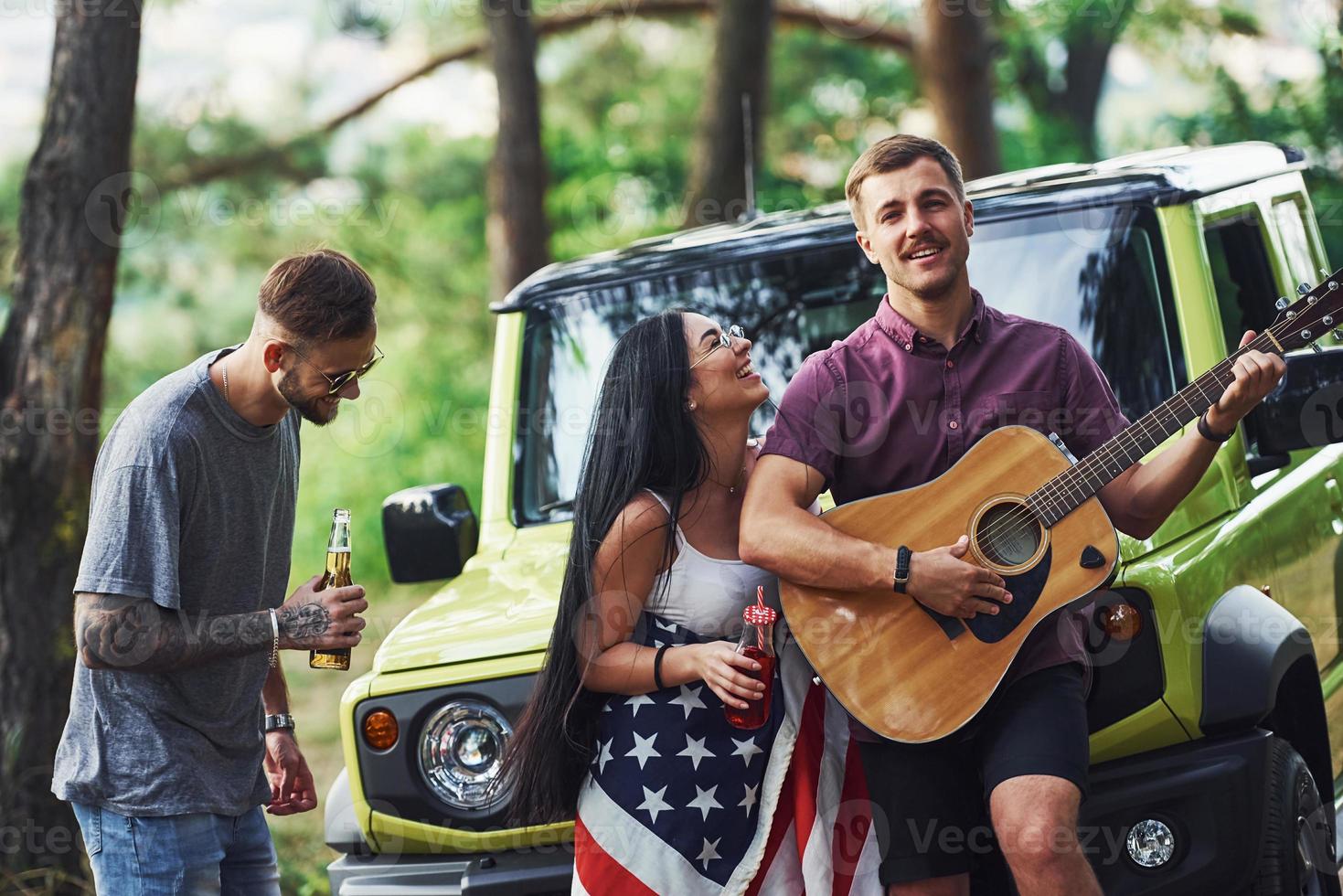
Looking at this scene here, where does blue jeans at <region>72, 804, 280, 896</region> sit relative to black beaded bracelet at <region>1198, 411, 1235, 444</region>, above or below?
below

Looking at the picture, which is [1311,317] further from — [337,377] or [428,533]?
[428,533]

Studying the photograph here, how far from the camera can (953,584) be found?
3.15m

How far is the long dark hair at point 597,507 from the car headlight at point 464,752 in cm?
37

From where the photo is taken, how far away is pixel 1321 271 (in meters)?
5.38

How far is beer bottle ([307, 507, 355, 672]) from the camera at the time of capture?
10.7 feet

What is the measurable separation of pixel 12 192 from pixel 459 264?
5134mm

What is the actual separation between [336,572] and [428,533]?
119 cm

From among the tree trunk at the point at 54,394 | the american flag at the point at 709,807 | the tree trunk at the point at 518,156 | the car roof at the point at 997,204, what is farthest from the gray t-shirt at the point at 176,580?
the tree trunk at the point at 518,156

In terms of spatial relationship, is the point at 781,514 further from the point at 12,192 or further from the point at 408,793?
the point at 12,192

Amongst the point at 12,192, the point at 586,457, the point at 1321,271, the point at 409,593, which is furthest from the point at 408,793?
the point at 12,192

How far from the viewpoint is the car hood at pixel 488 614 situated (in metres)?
3.75

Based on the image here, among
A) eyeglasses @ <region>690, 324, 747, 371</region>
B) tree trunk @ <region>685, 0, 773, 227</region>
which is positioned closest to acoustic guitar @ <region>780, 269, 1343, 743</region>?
eyeglasses @ <region>690, 324, 747, 371</region>

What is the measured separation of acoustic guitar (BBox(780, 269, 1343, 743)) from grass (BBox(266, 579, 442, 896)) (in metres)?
1.12

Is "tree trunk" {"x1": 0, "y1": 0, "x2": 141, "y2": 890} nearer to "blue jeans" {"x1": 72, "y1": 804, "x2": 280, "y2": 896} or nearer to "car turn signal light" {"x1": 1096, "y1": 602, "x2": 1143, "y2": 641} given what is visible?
"blue jeans" {"x1": 72, "y1": 804, "x2": 280, "y2": 896}
